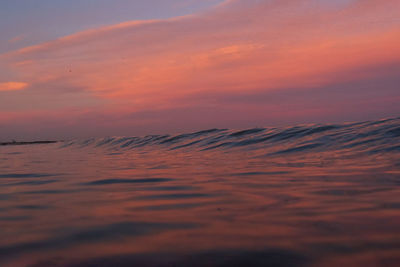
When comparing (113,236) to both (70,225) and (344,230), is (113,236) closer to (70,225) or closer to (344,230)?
(70,225)

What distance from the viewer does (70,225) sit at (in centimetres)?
184

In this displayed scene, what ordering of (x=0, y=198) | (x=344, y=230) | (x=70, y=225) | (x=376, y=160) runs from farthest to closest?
(x=376, y=160), (x=0, y=198), (x=70, y=225), (x=344, y=230)

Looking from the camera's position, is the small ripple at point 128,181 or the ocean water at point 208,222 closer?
the ocean water at point 208,222

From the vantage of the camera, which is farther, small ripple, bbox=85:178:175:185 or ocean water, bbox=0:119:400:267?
small ripple, bbox=85:178:175:185

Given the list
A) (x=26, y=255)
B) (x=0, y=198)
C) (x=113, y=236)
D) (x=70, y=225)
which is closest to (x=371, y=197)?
(x=113, y=236)

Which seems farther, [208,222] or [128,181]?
[128,181]

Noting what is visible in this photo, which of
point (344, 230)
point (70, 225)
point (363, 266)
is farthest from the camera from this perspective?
point (70, 225)

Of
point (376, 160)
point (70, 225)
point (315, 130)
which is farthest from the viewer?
point (315, 130)

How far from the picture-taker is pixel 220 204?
2287mm

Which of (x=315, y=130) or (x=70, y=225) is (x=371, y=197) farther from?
(x=315, y=130)

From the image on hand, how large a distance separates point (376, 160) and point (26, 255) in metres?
4.19

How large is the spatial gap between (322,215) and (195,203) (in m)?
0.83

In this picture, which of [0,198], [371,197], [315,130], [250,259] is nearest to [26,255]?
[250,259]

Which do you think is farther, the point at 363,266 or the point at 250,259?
the point at 250,259
